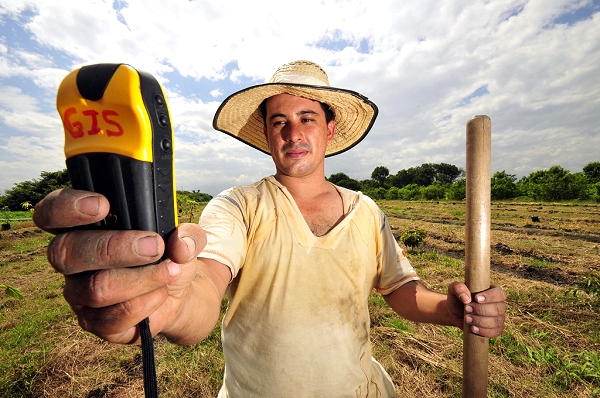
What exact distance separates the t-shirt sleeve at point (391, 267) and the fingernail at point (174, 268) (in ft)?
4.58

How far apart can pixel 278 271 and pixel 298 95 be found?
116 centimetres

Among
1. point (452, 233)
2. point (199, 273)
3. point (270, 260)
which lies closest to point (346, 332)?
point (270, 260)

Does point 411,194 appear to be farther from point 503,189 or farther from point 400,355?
point 400,355

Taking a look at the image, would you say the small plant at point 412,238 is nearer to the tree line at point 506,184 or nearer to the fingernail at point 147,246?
the fingernail at point 147,246

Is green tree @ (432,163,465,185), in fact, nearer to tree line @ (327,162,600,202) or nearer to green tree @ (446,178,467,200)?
tree line @ (327,162,600,202)

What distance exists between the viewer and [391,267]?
73.2 inches

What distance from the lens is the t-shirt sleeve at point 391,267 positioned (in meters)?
1.84

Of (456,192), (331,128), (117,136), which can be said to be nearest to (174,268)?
(117,136)

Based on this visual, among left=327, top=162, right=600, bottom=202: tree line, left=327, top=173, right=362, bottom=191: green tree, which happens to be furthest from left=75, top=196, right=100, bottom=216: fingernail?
left=327, top=173, right=362, bottom=191: green tree

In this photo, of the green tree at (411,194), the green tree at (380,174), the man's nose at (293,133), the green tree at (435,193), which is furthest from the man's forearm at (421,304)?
the green tree at (380,174)

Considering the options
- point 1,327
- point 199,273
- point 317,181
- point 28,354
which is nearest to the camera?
point 199,273

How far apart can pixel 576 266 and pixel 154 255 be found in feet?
32.5

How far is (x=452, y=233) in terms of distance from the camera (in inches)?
448

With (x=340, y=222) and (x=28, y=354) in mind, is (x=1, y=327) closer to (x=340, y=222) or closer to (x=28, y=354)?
(x=28, y=354)
